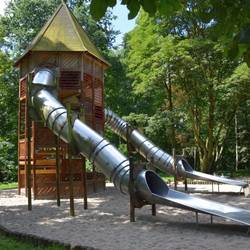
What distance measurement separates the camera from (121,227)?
10.2m

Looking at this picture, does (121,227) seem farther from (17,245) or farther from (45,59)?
(45,59)

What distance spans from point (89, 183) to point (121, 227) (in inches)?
299

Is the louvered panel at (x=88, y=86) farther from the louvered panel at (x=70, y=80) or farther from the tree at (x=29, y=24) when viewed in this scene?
the tree at (x=29, y=24)

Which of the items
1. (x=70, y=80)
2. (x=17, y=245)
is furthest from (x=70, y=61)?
(x=17, y=245)

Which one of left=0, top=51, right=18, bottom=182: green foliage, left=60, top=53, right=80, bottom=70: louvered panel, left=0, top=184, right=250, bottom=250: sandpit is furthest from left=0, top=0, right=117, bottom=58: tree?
left=0, top=184, right=250, bottom=250: sandpit

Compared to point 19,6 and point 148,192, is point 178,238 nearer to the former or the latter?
point 148,192

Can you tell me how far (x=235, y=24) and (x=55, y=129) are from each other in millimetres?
11976

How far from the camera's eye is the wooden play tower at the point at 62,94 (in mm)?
16766

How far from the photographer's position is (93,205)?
14.3 meters

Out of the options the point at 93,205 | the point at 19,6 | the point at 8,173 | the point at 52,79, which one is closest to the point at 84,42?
the point at 52,79

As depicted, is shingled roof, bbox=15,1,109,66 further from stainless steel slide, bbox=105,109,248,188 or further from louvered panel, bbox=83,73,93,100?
stainless steel slide, bbox=105,109,248,188

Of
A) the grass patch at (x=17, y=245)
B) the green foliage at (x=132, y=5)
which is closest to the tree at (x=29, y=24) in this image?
the grass patch at (x=17, y=245)

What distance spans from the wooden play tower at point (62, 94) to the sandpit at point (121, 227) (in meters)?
1.98

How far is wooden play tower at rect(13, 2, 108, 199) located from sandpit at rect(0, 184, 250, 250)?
6.49 ft
